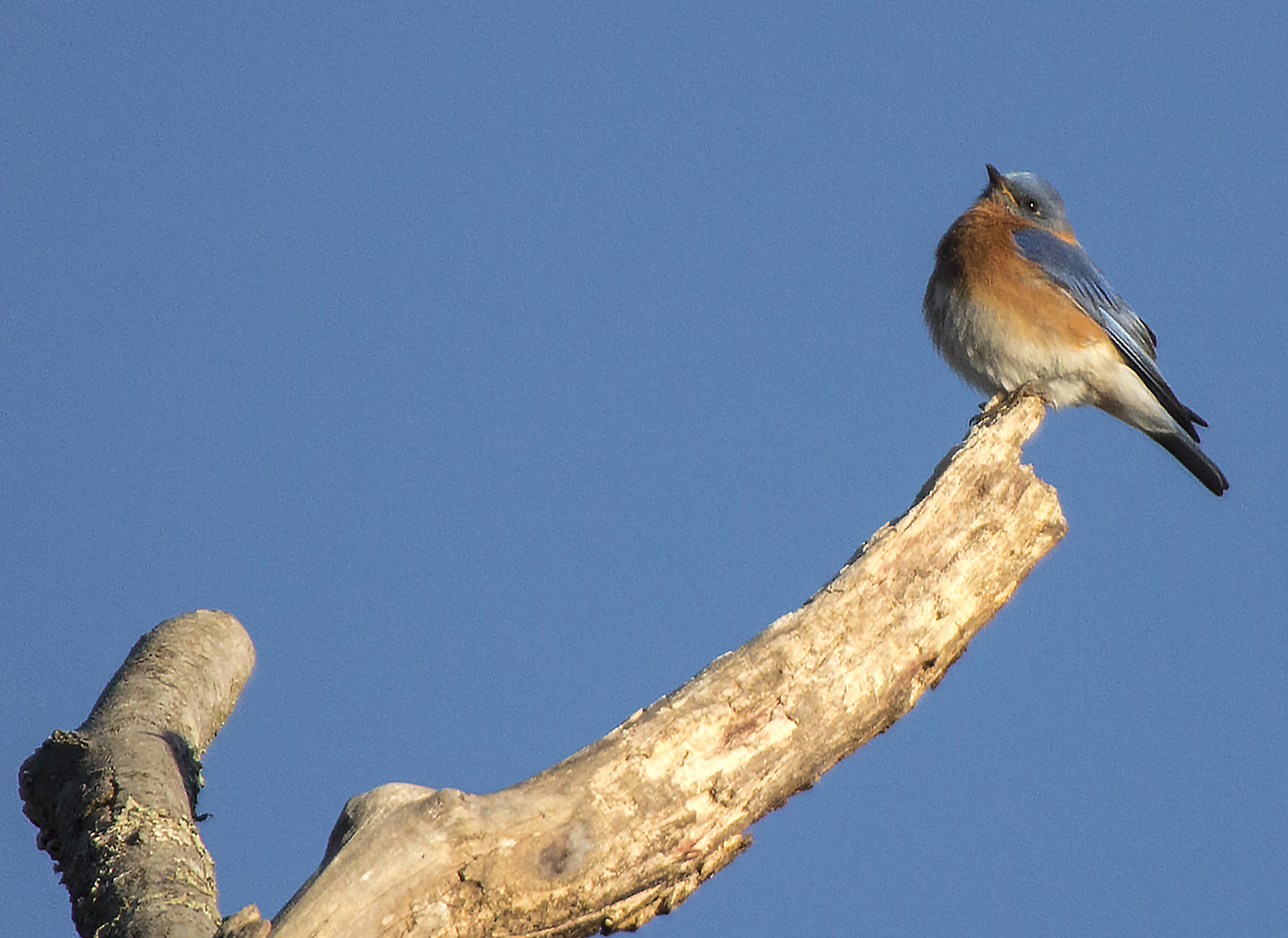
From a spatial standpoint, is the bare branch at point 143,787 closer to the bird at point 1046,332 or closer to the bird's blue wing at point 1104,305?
the bird at point 1046,332

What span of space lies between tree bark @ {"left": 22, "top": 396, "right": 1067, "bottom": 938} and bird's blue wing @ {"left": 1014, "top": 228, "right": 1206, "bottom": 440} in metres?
3.24

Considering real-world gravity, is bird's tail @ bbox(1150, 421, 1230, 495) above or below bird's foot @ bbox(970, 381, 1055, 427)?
below

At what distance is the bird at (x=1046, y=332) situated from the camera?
8.91m

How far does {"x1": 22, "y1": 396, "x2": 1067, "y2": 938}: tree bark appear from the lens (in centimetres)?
453

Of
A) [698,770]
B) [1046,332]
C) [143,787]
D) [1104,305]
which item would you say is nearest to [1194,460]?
[1104,305]

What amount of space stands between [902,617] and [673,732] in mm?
1197

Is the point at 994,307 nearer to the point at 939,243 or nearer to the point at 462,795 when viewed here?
the point at 939,243

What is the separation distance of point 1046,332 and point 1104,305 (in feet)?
2.40

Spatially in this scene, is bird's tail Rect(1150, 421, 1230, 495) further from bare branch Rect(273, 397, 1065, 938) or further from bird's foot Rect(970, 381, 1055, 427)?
bare branch Rect(273, 397, 1065, 938)

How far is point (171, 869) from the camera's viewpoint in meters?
4.91

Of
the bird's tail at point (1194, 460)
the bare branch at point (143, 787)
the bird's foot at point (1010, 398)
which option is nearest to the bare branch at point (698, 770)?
the bare branch at point (143, 787)

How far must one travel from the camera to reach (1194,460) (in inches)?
372

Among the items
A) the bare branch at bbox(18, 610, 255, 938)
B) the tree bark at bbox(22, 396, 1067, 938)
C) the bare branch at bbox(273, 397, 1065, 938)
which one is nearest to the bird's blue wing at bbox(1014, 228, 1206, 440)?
the tree bark at bbox(22, 396, 1067, 938)

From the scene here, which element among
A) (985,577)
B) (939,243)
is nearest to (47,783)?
(985,577)
